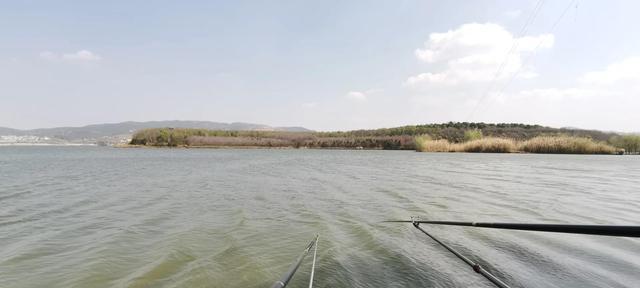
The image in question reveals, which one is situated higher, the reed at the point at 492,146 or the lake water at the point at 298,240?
the reed at the point at 492,146

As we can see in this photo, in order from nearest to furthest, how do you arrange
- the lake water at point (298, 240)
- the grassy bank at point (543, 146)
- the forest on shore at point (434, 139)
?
the lake water at point (298, 240), the grassy bank at point (543, 146), the forest on shore at point (434, 139)

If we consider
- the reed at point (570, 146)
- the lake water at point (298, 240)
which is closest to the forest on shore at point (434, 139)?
the reed at point (570, 146)

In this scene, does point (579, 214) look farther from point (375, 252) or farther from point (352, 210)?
point (375, 252)

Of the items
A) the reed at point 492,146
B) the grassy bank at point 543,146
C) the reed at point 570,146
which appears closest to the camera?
the reed at point 570,146

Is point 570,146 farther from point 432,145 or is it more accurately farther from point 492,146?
point 432,145

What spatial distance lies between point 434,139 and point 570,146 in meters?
28.1

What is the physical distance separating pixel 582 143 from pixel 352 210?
46429 millimetres

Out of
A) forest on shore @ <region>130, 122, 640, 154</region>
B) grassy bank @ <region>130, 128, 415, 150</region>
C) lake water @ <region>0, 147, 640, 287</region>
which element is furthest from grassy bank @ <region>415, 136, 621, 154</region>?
grassy bank @ <region>130, 128, 415, 150</region>

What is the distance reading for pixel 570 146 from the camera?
42281mm

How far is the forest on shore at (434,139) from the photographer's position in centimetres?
4494

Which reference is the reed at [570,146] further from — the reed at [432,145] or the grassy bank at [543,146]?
the reed at [432,145]

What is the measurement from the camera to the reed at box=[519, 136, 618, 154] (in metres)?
41.9

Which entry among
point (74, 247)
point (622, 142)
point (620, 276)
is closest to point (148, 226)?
point (74, 247)

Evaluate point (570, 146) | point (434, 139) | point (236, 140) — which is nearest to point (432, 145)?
point (434, 139)
